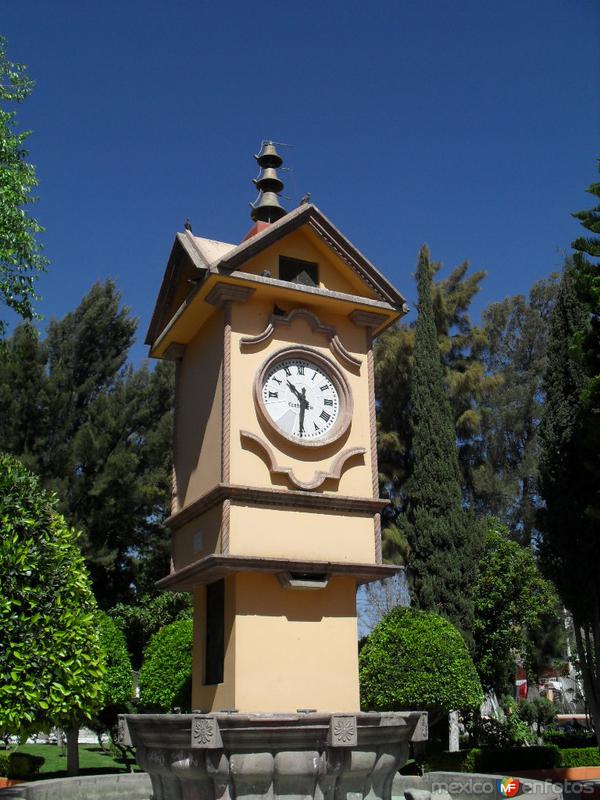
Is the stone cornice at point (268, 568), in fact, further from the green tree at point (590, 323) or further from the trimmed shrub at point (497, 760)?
the trimmed shrub at point (497, 760)

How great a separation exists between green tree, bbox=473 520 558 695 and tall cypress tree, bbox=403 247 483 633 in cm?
60

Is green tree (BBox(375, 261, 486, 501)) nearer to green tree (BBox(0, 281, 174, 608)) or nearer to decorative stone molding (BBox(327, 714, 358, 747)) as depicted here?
green tree (BBox(0, 281, 174, 608))

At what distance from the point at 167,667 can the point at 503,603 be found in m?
11.5

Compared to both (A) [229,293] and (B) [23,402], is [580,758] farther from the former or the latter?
(B) [23,402]

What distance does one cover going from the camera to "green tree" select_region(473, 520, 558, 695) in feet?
80.8

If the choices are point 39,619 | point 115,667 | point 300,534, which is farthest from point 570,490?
point 39,619

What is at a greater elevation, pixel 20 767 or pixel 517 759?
pixel 517 759

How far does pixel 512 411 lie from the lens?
3744cm

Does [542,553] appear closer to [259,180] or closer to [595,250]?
[595,250]

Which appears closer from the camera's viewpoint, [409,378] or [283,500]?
[283,500]

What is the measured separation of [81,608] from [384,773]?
5.10 meters

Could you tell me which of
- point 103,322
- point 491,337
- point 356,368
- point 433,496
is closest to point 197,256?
point 356,368

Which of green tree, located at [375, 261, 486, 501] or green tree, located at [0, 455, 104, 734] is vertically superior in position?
green tree, located at [375, 261, 486, 501]

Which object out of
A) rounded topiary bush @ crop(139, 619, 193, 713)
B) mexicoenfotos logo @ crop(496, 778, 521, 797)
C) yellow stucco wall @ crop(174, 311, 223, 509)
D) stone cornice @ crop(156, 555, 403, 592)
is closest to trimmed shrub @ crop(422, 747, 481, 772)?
rounded topiary bush @ crop(139, 619, 193, 713)
